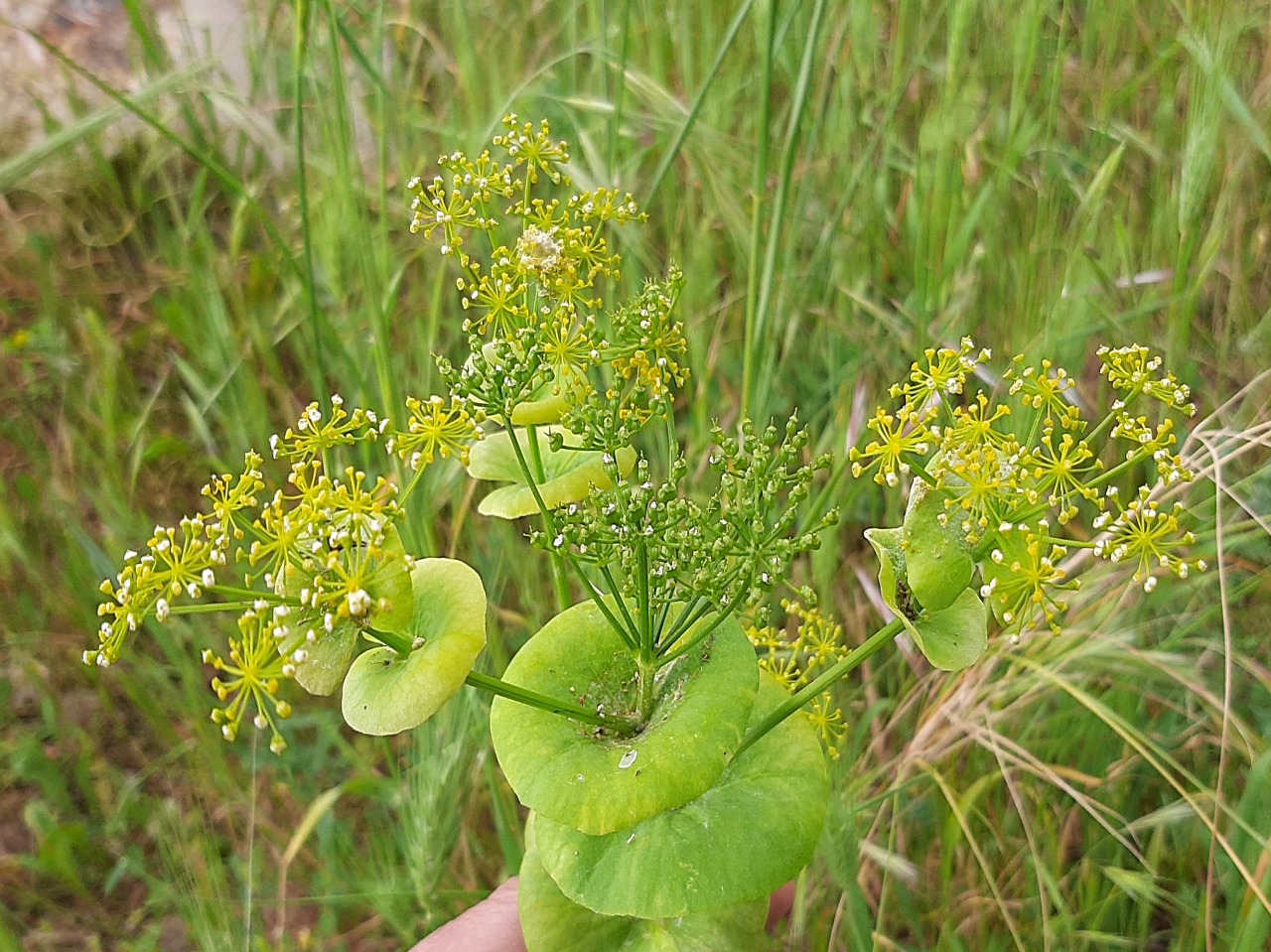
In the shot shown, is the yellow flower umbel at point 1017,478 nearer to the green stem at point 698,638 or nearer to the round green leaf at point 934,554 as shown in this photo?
the round green leaf at point 934,554

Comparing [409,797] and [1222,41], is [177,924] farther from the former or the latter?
[1222,41]

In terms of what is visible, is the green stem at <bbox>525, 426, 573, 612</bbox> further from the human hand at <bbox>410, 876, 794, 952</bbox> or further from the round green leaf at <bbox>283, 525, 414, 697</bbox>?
the human hand at <bbox>410, 876, 794, 952</bbox>

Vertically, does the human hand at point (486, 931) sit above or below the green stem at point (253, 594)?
below

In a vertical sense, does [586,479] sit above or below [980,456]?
below

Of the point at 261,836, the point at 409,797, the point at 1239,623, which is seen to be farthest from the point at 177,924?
the point at 1239,623

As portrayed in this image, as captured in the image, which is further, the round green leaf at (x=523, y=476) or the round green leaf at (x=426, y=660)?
the round green leaf at (x=523, y=476)

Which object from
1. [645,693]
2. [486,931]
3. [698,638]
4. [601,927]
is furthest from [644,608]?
[486,931]

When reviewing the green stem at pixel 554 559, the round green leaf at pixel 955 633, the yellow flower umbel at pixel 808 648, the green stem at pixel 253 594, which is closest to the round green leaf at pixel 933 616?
the round green leaf at pixel 955 633

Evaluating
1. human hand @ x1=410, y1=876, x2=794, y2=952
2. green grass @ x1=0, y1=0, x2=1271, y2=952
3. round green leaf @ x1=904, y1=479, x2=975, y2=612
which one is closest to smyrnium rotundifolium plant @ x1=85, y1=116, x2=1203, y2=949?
round green leaf @ x1=904, y1=479, x2=975, y2=612
